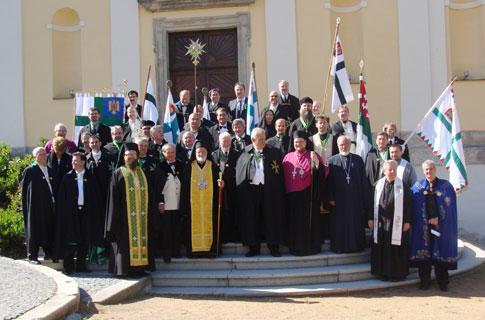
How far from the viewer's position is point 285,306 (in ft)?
26.6

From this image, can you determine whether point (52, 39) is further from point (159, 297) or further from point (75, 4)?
point (159, 297)

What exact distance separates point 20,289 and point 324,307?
3.54m

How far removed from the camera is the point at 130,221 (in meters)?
8.87

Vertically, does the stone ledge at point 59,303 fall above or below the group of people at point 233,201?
below

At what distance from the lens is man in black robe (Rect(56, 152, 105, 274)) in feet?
29.7

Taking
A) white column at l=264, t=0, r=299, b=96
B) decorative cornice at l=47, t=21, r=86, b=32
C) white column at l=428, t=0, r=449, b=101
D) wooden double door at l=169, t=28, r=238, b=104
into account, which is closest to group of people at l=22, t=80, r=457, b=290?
white column at l=264, t=0, r=299, b=96

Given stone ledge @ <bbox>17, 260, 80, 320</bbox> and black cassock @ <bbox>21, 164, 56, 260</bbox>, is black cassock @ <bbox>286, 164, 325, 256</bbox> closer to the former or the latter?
stone ledge @ <bbox>17, 260, 80, 320</bbox>

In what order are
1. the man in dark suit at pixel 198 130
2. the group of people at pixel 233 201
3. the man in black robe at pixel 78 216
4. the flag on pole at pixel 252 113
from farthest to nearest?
the flag on pole at pixel 252 113 < the man in dark suit at pixel 198 130 < the man in black robe at pixel 78 216 < the group of people at pixel 233 201

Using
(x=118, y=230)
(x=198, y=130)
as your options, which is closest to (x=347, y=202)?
(x=198, y=130)

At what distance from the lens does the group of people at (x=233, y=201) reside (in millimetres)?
8930

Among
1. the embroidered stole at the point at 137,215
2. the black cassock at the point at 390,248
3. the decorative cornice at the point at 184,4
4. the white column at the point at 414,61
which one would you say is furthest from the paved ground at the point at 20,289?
the white column at the point at 414,61

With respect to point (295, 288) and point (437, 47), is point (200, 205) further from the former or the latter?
point (437, 47)

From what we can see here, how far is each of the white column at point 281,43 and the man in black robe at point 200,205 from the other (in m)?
5.00

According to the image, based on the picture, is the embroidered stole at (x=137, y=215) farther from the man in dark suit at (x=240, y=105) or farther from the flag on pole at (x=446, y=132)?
the flag on pole at (x=446, y=132)
